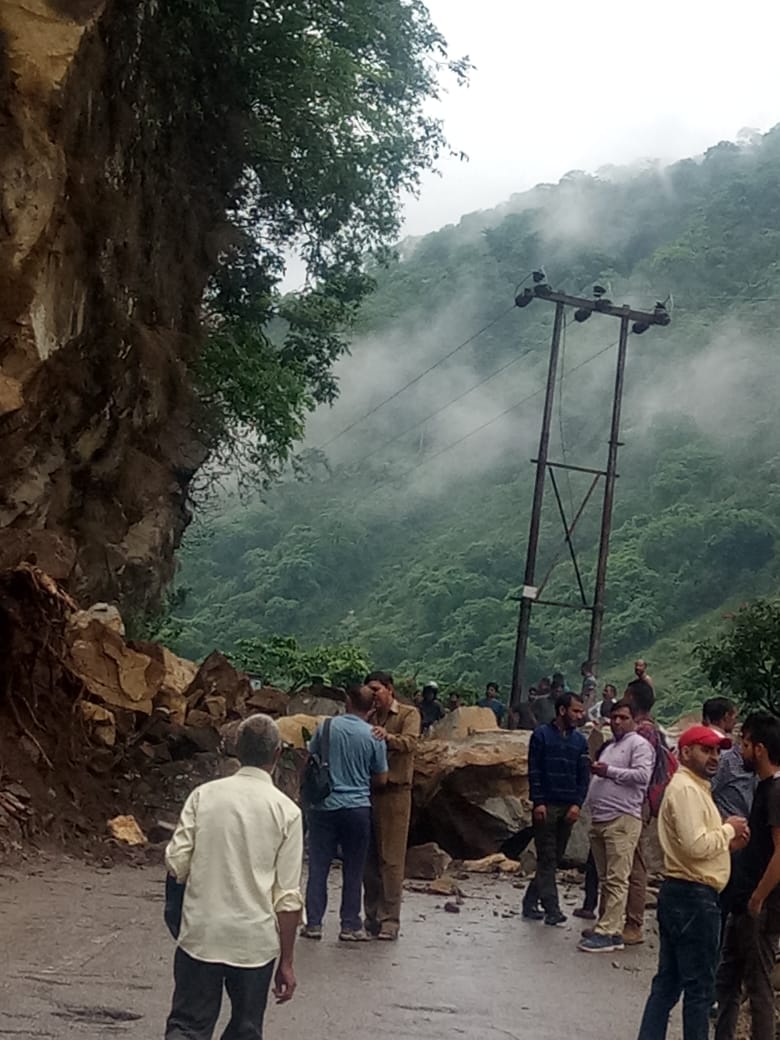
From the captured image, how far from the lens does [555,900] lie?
1079 cm

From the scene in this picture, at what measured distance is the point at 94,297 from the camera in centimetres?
1422

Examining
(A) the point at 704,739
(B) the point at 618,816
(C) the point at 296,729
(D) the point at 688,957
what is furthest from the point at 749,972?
(C) the point at 296,729

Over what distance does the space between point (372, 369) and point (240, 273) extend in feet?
266

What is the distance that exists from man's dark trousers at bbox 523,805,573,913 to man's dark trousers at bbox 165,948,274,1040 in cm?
626

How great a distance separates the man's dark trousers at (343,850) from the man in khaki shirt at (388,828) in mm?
344

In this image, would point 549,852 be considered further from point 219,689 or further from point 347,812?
point 219,689

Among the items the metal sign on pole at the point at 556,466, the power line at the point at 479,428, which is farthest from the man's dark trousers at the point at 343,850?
the power line at the point at 479,428

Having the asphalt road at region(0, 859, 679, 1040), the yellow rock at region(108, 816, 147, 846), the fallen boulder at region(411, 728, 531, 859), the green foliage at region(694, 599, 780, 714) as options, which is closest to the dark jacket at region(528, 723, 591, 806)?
the asphalt road at region(0, 859, 679, 1040)

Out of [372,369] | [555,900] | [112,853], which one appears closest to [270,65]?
[112,853]

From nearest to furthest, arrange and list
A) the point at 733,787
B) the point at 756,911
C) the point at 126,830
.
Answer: the point at 756,911, the point at 733,787, the point at 126,830

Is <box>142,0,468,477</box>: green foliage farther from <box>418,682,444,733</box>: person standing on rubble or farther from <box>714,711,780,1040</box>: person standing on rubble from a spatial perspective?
<box>714,711,780,1040</box>: person standing on rubble

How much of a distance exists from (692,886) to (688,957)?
0.32 meters

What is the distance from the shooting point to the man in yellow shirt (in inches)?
232

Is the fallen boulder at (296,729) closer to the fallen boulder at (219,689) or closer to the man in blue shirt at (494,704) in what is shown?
the fallen boulder at (219,689)
